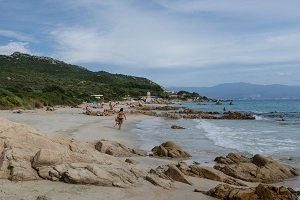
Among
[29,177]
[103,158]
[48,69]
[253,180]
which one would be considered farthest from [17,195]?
[48,69]

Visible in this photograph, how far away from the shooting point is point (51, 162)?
11.8 metres

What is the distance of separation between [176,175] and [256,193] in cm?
295

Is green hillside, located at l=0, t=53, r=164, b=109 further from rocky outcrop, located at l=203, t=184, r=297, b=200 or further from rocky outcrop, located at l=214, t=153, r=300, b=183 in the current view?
rocky outcrop, located at l=203, t=184, r=297, b=200

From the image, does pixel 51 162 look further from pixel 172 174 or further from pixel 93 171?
pixel 172 174

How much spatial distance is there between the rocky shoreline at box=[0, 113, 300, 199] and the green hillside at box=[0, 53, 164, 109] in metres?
37.2

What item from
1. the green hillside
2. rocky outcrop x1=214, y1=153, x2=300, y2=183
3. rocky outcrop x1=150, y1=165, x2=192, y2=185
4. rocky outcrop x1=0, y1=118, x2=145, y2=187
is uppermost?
the green hillside

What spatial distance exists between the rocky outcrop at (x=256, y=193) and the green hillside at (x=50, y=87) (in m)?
40.9

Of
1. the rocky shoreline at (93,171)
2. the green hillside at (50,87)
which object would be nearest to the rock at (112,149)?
the rocky shoreline at (93,171)

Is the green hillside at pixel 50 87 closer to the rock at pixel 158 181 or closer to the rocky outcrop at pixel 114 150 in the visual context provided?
the rocky outcrop at pixel 114 150

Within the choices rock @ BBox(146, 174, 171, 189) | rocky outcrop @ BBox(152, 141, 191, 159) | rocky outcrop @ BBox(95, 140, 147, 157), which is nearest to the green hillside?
rocky outcrop @ BBox(95, 140, 147, 157)

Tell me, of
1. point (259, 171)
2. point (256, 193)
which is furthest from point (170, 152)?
point (256, 193)

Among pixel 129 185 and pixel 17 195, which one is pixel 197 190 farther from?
pixel 17 195

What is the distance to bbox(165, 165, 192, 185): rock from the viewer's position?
12.6 metres

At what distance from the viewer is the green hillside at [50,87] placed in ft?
187
